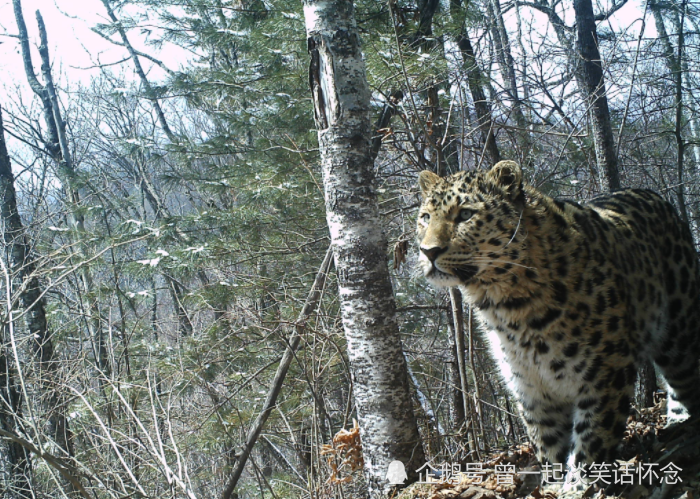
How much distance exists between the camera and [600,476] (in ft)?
9.86

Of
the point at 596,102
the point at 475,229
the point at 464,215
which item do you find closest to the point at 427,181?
the point at 464,215

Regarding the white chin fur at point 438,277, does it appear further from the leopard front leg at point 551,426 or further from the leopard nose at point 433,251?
the leopard front leg at point 551,426

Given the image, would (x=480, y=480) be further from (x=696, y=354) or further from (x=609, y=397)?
(x=696, y=354)

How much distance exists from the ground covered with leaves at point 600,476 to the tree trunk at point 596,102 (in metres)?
2.44

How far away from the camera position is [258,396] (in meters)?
8.29

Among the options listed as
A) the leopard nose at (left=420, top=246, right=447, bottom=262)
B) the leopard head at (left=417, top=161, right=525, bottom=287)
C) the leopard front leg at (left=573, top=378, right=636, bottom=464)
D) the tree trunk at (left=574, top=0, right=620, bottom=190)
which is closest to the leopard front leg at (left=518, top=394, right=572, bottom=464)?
the leopard front leg at (left=573, top=378, right=636, bottom=464)

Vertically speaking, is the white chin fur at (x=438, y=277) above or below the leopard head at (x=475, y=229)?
below

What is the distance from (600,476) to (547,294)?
1045 mm

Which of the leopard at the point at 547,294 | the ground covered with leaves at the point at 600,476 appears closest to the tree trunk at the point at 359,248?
the ground covered with leaves at the point at 600,476

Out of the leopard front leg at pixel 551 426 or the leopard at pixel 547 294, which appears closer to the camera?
the leopard at pixel 547 294

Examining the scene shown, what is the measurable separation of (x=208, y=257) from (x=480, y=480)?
686cm

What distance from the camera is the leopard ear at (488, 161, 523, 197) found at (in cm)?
314

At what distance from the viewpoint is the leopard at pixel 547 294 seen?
302cm

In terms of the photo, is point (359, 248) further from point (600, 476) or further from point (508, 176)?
point (600, 476)
